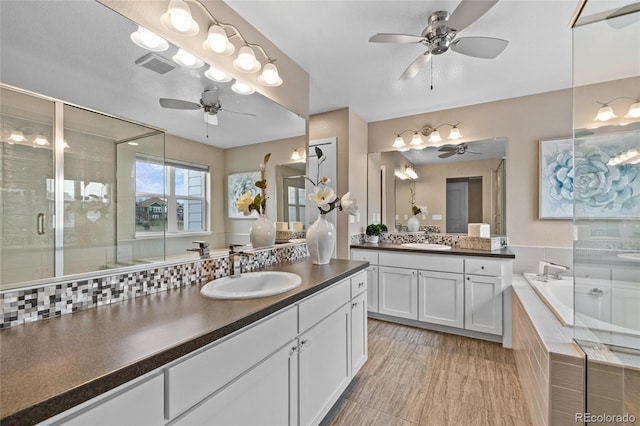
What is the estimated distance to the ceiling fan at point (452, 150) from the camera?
10.5 ft

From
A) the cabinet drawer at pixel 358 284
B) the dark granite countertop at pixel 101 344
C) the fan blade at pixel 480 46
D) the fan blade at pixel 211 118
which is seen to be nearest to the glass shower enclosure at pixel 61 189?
the dark granite countertop at pixel 101 344

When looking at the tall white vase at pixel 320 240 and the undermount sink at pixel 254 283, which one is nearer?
the undermount sink at pixel 254 283

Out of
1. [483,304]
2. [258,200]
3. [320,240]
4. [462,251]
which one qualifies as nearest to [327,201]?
[320,240]

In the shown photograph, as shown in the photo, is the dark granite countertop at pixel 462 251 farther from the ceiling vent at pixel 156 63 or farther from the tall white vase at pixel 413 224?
the ceiling vent at pixel 156 63

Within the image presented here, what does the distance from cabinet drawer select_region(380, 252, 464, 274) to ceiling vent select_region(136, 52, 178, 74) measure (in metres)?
2.61

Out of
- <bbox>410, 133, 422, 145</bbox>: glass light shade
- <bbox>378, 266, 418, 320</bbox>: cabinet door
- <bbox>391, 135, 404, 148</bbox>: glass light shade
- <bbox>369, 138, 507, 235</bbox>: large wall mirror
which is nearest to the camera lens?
<bbox>378, 266, 418, 320</bbox>: cabinet door

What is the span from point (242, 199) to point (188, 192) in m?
0.39

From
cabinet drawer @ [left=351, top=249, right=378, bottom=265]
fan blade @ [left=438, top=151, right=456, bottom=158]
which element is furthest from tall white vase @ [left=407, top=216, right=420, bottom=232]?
fan blade @ [left=438, top=151, right=456, bottom=158]

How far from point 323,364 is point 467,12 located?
210 centimetres

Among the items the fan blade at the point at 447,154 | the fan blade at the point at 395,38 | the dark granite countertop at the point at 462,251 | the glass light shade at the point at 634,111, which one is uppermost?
the fan blade at the point at 395,38

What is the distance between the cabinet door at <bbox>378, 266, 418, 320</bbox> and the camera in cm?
294

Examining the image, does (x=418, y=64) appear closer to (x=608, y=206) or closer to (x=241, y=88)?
(x=241, y=88)

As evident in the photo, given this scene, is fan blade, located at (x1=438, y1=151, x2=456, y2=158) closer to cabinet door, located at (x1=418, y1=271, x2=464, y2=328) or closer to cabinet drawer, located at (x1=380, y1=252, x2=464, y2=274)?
cabinet drawer, located at (x1=380, y1=252, x2=464, y2=274)

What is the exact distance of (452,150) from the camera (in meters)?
3.25
